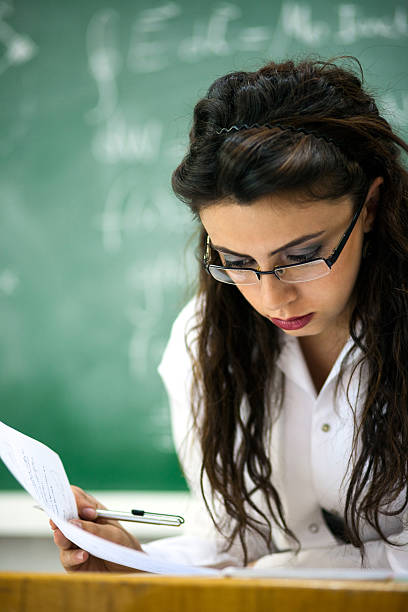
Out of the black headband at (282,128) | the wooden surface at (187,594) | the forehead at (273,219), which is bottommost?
the wooden surface at (187,594)

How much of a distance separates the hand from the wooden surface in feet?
1.05

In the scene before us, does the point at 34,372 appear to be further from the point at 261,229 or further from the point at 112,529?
the point at 261,229

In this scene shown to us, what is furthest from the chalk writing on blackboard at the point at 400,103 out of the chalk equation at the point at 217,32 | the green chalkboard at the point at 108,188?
the chalk equation at the point at 217,32

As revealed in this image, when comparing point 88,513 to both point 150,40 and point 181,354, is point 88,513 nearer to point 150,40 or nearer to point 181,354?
point 181,354

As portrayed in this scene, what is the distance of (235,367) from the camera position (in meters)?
1.09

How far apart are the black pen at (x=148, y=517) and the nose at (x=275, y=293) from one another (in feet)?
1.08

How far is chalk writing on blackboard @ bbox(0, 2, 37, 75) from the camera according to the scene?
1.77m

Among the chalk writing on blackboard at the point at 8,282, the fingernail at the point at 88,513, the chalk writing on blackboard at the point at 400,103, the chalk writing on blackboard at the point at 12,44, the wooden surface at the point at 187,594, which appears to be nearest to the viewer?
the wooden surface at the point at 187,594

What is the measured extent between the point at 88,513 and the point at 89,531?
0.03 meters

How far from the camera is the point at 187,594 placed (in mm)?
496

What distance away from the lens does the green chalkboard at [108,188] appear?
1.67m

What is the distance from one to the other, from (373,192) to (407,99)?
87 centimetres

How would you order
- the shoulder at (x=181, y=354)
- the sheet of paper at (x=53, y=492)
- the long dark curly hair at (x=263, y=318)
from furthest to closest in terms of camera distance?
the shoulder at (x=181, y=354)
the long dark curly hair at (x=263, y=318)
the sheet of paper at (x=53, y=492)

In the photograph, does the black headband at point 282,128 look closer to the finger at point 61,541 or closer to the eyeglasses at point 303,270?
the eyeglasses at point 303,270
